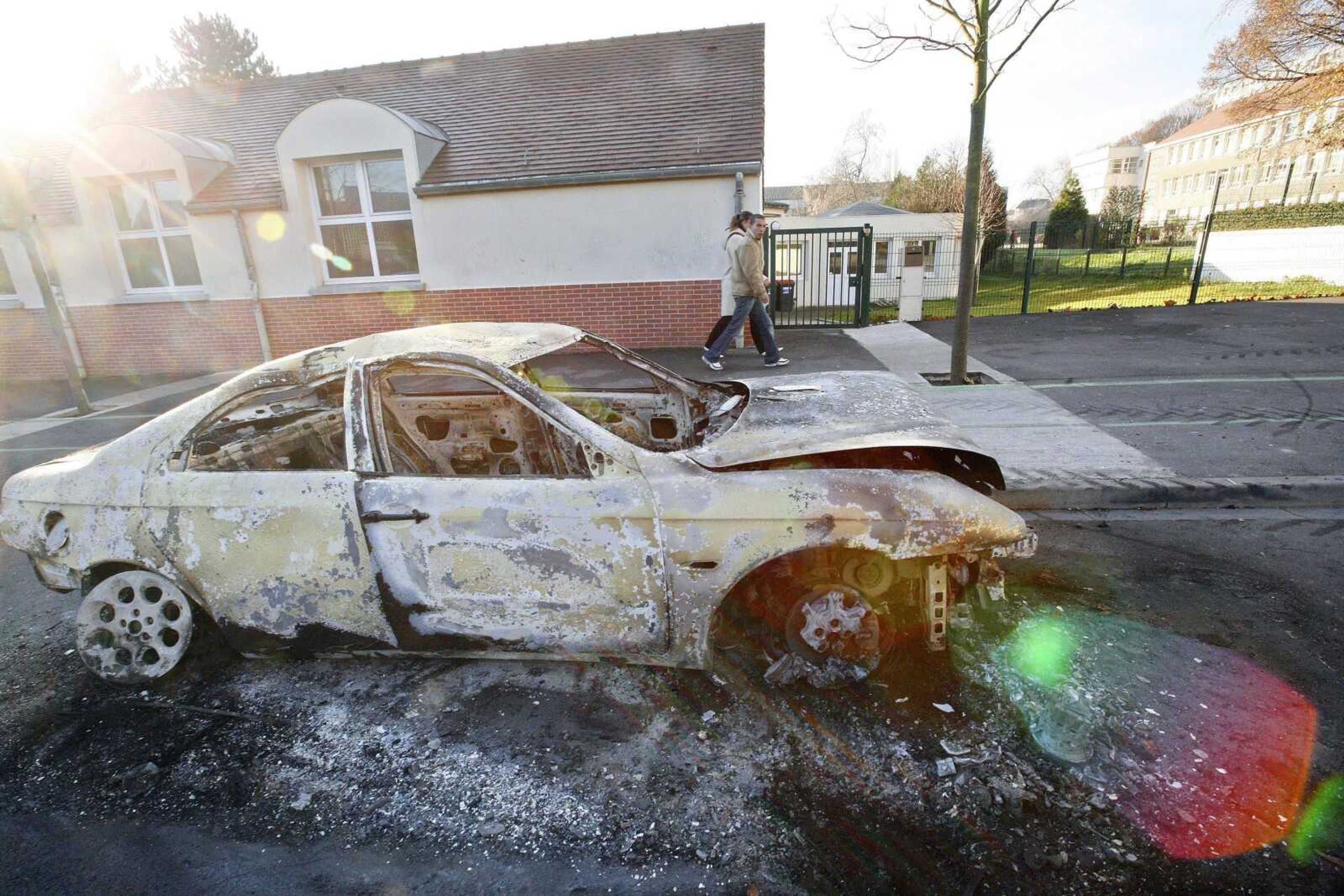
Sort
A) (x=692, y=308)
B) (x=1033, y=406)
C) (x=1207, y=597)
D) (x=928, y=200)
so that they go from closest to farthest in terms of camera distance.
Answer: (x=1207, y=597) → (x=1033, y=406) → (x=692, y=308) → (x=928, y=200)

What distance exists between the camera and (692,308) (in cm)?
1066

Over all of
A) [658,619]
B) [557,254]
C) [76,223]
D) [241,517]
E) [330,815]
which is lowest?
[330,815]

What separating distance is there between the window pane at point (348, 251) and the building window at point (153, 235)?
242cm

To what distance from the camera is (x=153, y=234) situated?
12.0 meters

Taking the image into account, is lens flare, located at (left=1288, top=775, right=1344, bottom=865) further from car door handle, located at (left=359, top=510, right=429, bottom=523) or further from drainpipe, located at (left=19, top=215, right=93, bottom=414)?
drainpipe, located at (left=19, top=215, right=93, bottom=414)

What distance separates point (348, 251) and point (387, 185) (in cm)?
A: 136

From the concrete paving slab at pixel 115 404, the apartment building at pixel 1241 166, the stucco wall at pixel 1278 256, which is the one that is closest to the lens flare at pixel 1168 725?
the concrete paving slab at pixel 115 404

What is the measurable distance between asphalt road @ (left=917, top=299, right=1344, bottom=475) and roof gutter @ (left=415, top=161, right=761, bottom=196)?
15.3 ft

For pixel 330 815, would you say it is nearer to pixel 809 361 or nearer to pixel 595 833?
pixel 595 833

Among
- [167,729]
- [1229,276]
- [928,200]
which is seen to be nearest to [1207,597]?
[167,729]

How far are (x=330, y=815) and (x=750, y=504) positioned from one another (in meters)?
1.87

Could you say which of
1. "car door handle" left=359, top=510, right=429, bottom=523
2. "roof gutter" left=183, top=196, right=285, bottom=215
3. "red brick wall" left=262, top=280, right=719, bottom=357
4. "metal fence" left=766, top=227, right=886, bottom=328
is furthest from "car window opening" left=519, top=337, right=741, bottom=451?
"roof gutter" left=183, top=196, right=285, bottom=215

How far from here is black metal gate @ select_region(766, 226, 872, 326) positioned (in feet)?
41.7

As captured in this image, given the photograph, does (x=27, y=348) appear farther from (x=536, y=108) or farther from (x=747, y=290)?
(x=747, y=290)
